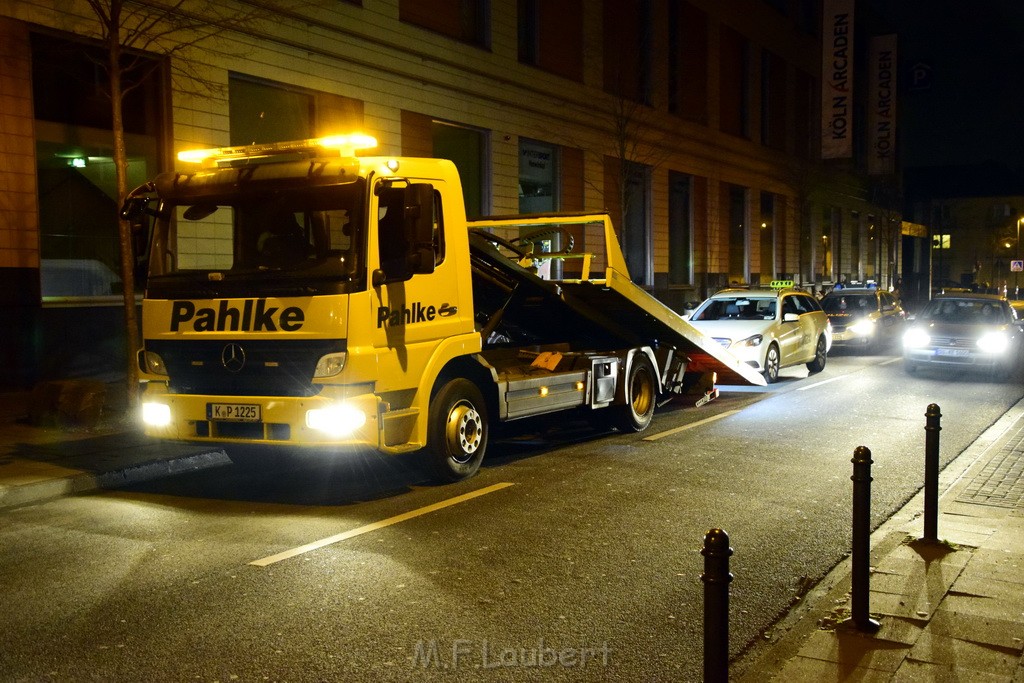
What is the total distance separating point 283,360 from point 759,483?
167 inches

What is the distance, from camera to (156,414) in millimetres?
8227

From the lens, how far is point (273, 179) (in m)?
8.18

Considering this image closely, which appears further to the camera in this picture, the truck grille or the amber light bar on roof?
the amber light bar on roof

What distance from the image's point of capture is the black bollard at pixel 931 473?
6.33 m

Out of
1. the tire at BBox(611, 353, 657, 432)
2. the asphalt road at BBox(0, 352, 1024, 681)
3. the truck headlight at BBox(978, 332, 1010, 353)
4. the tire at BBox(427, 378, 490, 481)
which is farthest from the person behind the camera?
the truck headlight at BBox(978, 332, 1010, 353)

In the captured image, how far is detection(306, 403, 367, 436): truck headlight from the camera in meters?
7.55

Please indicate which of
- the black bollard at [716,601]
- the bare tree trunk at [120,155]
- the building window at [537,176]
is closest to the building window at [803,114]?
the building window at [537,176]

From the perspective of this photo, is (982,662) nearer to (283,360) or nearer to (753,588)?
(753,588)

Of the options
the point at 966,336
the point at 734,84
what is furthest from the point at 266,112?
the point at 734,84

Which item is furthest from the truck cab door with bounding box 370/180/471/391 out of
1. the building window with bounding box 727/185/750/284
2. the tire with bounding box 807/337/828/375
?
the building window with bounding box 727/185/750/284

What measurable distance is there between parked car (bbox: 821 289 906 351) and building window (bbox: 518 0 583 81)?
→ 9084 mm

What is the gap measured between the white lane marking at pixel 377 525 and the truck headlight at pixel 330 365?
46.7 inches

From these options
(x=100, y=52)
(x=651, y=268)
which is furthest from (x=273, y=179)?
(x=651, y=268)

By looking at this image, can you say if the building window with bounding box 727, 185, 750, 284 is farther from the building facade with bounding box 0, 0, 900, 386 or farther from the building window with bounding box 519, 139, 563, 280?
the building window with bounding box 519, 139, 563, 280
